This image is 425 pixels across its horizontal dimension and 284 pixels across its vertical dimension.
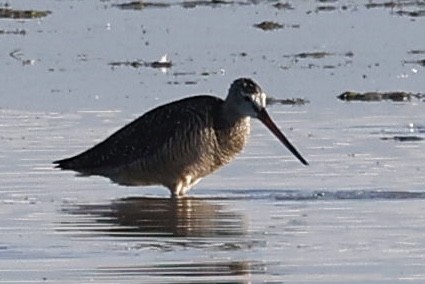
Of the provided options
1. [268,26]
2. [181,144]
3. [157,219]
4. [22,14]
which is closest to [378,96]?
[181,144]

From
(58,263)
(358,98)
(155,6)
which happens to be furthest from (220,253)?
(155,6)

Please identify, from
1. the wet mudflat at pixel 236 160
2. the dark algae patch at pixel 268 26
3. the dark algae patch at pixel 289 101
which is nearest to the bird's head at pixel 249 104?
the wet mudflat at pixel 236 160

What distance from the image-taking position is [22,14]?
26484 mm

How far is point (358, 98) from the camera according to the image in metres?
17.9

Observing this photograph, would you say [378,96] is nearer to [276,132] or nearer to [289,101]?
[289,101]

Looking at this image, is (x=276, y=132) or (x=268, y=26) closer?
(x=276, y=132)

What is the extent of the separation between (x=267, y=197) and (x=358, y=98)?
5.12 metres

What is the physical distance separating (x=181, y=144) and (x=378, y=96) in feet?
15.5

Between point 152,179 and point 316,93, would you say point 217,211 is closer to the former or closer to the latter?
point 152,179

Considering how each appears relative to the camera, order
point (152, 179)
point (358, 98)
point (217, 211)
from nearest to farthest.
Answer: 1. point (217, 211)
2. point (152, 179)
3. point (358, 98)

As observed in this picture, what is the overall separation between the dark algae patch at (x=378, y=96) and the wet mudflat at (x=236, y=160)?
0.02m

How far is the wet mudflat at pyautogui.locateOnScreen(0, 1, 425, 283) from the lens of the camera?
411 inches

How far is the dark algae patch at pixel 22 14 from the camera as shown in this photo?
1036 inches

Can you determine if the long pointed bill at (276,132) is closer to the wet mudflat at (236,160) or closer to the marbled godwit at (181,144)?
the marbled godwit at (181,144)
